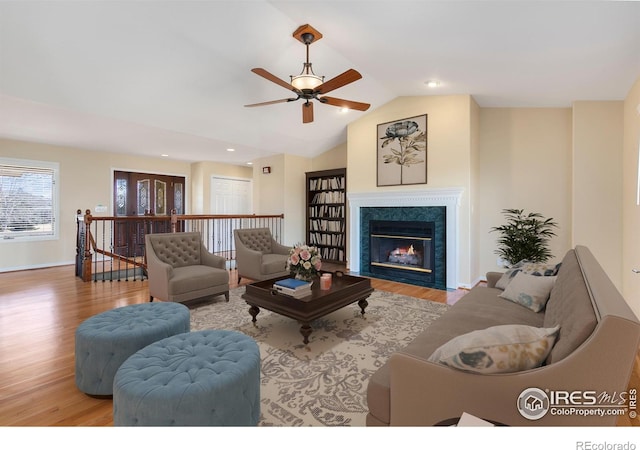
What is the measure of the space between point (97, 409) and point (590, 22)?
4.32m

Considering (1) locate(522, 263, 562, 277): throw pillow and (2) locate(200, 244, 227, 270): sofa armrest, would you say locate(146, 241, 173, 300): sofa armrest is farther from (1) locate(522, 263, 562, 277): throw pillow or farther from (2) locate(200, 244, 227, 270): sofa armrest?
(1) locate(522, 263, 562, 277): throw pillow

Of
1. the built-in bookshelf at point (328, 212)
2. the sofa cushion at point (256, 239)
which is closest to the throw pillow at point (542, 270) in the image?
the sofa cushion at point (256, 239)

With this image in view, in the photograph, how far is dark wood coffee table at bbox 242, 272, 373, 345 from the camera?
8.34 ft

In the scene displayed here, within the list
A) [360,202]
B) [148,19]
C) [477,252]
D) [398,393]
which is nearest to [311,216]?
[360,202]

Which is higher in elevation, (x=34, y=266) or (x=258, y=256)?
(x=258, y=256)

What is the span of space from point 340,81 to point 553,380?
2.79 m

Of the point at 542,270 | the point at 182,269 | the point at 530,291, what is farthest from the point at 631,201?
the point at 182,269

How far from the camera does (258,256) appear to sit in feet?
14.6

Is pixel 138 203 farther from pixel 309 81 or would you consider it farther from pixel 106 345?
pixel 106 345

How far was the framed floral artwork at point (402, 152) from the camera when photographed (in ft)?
15.6

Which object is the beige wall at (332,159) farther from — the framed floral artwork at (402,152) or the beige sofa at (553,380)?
the beige sofa at (553,380)

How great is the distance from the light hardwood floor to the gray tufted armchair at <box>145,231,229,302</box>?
0.68 metres

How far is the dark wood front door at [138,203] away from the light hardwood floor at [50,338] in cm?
173
